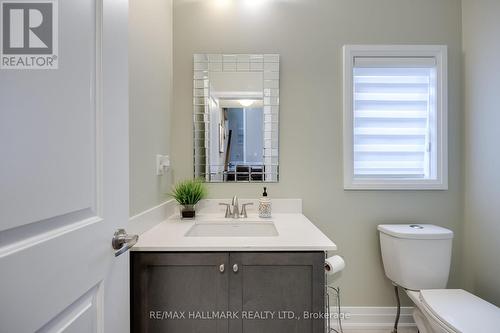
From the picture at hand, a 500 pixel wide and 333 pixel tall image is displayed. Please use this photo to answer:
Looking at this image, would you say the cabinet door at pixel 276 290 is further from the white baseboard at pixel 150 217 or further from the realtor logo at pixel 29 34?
the realtor logo at pixel 29 34

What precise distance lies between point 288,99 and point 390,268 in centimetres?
134

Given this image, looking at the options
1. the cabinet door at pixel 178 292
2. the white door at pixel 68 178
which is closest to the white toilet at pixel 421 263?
the cabinet door at pixel 178 292

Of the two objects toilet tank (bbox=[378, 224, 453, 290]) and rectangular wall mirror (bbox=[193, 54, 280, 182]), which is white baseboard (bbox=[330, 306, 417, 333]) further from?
rectangular wall mirror (bbox=[193, 54, 280, 182])

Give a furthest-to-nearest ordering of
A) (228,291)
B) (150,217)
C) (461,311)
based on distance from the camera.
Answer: (150,217), (461,311), (228,291)

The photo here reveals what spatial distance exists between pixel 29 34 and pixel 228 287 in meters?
1.05

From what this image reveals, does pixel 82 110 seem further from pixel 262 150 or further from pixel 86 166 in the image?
pixel 262 150

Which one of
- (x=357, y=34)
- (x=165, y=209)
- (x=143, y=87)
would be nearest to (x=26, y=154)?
(x=143, y=87)

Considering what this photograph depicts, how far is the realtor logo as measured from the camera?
0.48m

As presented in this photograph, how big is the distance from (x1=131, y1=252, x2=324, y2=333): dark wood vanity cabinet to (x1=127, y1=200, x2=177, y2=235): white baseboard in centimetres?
14

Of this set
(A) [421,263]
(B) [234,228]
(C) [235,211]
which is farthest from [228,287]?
(A) [421,263]

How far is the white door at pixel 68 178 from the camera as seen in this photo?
461 mm

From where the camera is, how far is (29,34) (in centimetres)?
54

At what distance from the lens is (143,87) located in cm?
131

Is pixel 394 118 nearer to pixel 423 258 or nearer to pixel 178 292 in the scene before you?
pixel 423 258
